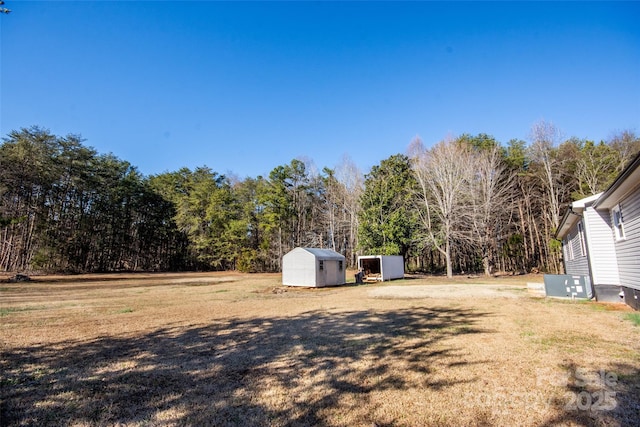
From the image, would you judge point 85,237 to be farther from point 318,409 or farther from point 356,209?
point 318,409

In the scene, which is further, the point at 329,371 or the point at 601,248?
the point at 601,248

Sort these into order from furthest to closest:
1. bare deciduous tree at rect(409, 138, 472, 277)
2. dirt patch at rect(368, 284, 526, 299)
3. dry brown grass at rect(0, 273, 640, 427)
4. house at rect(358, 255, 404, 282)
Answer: bare deciduous tree at rect(409, 138, 472, 277) < house at rect(358, 255, 404, 282) < dirt patch at rect(368, 284, 526, 299) < dry brown grass at rect(0, 273, 640, 427)

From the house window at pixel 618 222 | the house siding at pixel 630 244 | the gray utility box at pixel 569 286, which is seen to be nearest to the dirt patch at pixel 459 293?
the gray utility box at pixel 569 286

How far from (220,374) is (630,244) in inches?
420

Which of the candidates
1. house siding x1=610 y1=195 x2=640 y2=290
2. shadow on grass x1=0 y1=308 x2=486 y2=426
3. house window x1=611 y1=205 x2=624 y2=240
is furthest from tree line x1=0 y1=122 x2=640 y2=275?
shadow on grass x1=0 y1=308 x2=486 y2=426

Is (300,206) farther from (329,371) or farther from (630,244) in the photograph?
(329,371)

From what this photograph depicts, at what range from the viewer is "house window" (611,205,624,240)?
346 inches

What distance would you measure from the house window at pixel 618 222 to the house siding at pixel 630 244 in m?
0.19

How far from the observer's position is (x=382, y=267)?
2264 cm

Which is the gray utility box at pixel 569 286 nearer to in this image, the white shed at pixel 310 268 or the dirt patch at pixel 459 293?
the dirt patch at pixel 459 293

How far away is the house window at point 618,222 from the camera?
8791 millimetres

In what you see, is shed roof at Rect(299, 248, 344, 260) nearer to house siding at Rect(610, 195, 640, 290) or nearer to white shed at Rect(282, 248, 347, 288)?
white shed at Rect(282, 248, 347, 288)

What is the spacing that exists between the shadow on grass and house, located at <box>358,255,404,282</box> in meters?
16.0

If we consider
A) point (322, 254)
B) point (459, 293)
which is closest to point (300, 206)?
point (322, 254)
